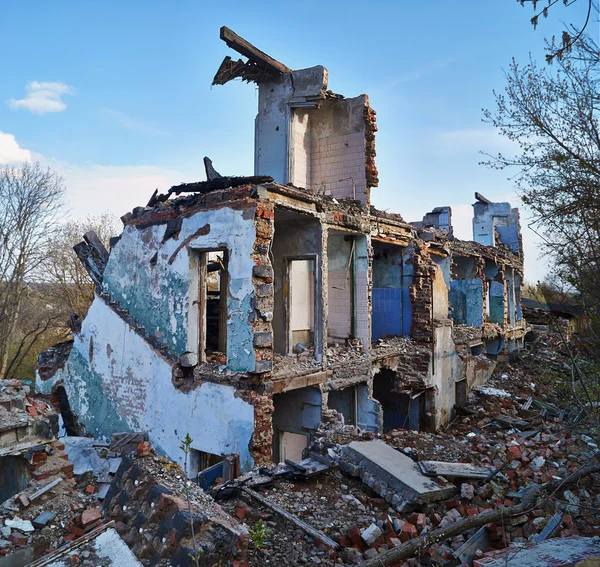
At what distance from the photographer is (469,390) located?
523 inches

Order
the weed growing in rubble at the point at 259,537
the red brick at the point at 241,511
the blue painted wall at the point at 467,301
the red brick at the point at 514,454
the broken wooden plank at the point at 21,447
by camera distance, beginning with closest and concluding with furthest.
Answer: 1. the weed growing in rubble at the point at 259,537
2. the red brick at the point at 241,511
3. the broken wooden plank at the point at 21,447
4. the red brick at the point at 514,454
5. the blue painted wall at the point at 467,301

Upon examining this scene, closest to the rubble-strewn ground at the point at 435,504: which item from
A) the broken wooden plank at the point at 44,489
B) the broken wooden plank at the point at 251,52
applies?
the broken wooden plank at the point at 44,489

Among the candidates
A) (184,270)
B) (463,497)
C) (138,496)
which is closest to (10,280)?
(184,270)

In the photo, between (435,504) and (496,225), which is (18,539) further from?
(496,225)

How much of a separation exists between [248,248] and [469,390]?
949 centimetres

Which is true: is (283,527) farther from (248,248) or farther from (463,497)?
(248,248)

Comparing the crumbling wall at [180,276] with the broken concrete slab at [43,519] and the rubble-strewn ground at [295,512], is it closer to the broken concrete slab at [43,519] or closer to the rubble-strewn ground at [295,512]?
the rubble-strewn ground at [295,512]

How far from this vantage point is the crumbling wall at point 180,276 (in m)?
7.05

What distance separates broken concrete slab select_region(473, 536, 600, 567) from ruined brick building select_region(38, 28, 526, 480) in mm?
3999

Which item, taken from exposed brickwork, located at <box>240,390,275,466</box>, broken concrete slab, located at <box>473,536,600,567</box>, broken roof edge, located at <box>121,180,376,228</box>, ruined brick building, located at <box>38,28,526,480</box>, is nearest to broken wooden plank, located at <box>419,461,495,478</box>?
broken concrete slab, located at <box>473,536,600,567</box>

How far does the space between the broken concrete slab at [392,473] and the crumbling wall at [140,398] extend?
1.83m

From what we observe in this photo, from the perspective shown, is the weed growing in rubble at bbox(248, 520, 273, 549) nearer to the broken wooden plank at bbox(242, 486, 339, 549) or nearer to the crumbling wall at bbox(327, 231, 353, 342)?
the broken wooden plank at bbox(242, 486, 339, 549)

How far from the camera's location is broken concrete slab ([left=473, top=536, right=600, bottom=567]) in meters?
3.21

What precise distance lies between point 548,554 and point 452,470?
7.92 ft
